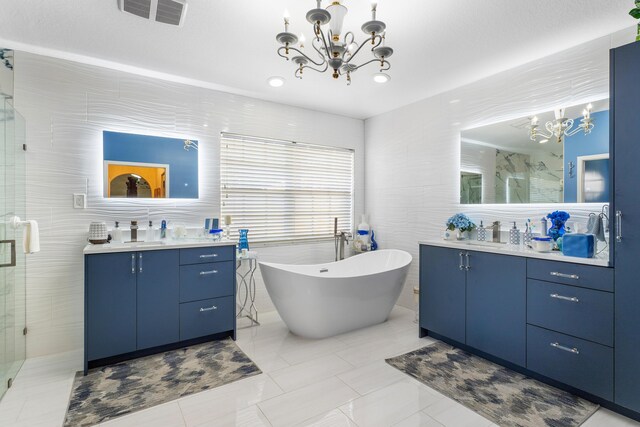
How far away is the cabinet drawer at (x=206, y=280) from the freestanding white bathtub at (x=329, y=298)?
0.33 m

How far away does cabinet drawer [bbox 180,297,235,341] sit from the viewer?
287cm

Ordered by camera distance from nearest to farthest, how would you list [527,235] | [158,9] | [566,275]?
[158,9] < [566,275] < [527,235]

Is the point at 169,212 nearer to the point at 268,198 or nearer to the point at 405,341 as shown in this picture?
the point at 268,198

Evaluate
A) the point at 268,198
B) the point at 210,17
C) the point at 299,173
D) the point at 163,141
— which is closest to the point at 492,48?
the point at 210,17

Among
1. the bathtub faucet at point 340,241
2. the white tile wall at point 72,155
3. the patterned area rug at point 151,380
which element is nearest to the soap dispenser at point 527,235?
the bathtub faucet at point 340,241

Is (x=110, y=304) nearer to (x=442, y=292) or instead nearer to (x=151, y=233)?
(x=151, y=233)

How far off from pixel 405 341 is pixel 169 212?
2.65 m

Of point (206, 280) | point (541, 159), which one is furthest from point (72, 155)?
point (541, 159)

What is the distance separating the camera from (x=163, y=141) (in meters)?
3.27

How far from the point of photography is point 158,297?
2734 millimetres

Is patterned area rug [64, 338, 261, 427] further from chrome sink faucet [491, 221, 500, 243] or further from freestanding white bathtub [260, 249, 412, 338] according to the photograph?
chrome sink faucet [491, 221, 500, 243]

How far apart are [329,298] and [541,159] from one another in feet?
Result: 7.33

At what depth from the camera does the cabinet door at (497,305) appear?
2.41m

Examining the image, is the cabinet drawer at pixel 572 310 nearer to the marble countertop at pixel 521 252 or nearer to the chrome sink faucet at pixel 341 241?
the marble countertop at pixel 521 252
